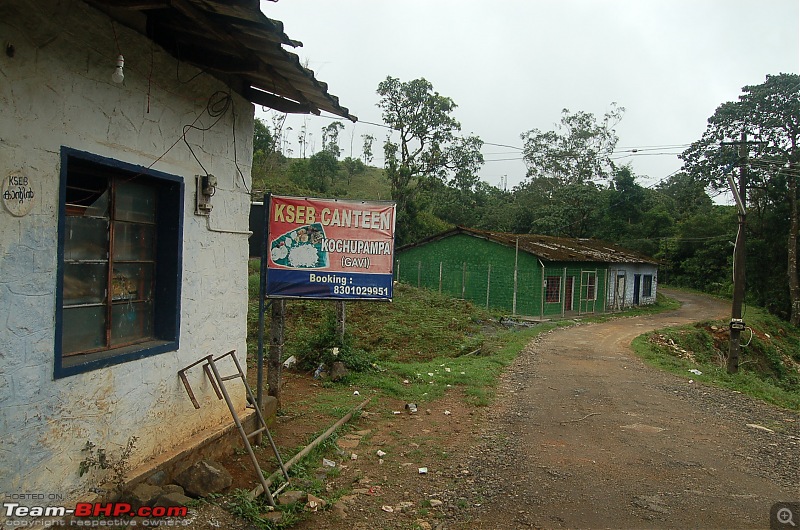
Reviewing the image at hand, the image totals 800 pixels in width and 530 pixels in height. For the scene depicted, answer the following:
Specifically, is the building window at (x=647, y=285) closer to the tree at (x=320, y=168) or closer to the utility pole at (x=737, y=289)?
the utility pole at (x=737, y=289)

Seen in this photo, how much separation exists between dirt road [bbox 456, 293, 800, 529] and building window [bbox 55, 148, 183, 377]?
305 centimetres

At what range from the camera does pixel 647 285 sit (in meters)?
33.4

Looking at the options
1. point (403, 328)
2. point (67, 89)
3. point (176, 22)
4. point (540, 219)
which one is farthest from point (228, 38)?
point (540, 219)

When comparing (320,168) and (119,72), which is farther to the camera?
(320,168)

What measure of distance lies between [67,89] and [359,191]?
50.0 meters

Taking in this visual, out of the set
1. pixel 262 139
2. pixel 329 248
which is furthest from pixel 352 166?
pixel 329 248

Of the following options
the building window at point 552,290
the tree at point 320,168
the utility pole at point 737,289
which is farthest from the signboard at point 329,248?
the tree at point 320,168

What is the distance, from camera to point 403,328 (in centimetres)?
1508

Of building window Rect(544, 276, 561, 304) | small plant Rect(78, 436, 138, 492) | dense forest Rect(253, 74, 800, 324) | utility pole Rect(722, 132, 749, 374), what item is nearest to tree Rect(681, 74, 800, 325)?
dense forest Rect(253, 74, 800, 324)

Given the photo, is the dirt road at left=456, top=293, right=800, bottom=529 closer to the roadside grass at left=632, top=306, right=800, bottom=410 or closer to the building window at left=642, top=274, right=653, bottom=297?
the roadside grass at left=632, top=306, right=800, bottom=410

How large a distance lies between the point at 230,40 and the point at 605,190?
43.0 meters

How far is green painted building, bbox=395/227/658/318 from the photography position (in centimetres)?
2406

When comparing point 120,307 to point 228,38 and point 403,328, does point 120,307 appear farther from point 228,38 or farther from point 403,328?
point 403,328

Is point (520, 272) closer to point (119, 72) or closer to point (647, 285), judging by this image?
point (647, 285)
